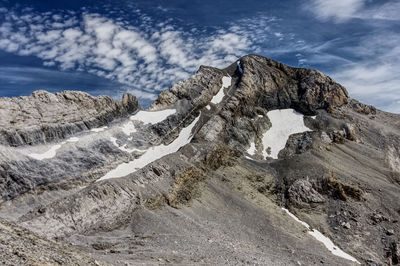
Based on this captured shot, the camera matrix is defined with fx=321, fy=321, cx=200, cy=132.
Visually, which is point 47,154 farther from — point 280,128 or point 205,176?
point 280,128

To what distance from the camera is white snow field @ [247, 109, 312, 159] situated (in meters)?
61.3

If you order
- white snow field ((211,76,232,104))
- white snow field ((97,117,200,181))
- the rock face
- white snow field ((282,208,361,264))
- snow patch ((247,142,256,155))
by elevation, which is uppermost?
white snow field ((211,76,232,104))

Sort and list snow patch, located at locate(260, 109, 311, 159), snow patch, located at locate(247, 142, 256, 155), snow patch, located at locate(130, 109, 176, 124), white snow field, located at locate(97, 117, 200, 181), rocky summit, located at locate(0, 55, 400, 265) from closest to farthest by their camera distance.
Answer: rocky summit, located at locate(0, 55, 400, 265) → white snow field, located at locate(97, 117, 200, 181) → snow patch, located at locate(247, 142, 256, 155) → snow patch, located at locate(130, 109, 176, 124) → snow patch, located at locate(260, 109, 311, 159)

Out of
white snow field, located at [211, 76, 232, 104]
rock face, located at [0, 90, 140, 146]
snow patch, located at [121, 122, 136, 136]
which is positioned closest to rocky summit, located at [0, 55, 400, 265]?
rock face, located at [0, 90, 140, 146]

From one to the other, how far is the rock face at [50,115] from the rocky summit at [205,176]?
0.63ft

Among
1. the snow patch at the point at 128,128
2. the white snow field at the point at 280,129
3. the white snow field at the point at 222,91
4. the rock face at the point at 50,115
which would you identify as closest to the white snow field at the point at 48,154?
the rock face at the point at 50,115

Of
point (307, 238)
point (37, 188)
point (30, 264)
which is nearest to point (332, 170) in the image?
point (307, 238)

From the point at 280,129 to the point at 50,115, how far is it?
142 feet

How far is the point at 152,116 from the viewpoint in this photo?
61562mm

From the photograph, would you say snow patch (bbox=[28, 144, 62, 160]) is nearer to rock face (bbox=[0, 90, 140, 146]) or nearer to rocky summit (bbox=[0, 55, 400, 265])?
rocky summit (bbox=[0, 55, 400, 265])

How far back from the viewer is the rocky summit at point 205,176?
102 ft

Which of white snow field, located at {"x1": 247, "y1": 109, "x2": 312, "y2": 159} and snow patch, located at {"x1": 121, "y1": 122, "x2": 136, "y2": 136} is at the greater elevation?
white snow field, located at {"x1": 247, "y1": 109, "x2": 312, "y2": 159}

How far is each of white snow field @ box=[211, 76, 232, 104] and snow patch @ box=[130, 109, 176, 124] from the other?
10373 mm

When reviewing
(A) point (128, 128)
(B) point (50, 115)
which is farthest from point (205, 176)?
(B) point (50, 115)
